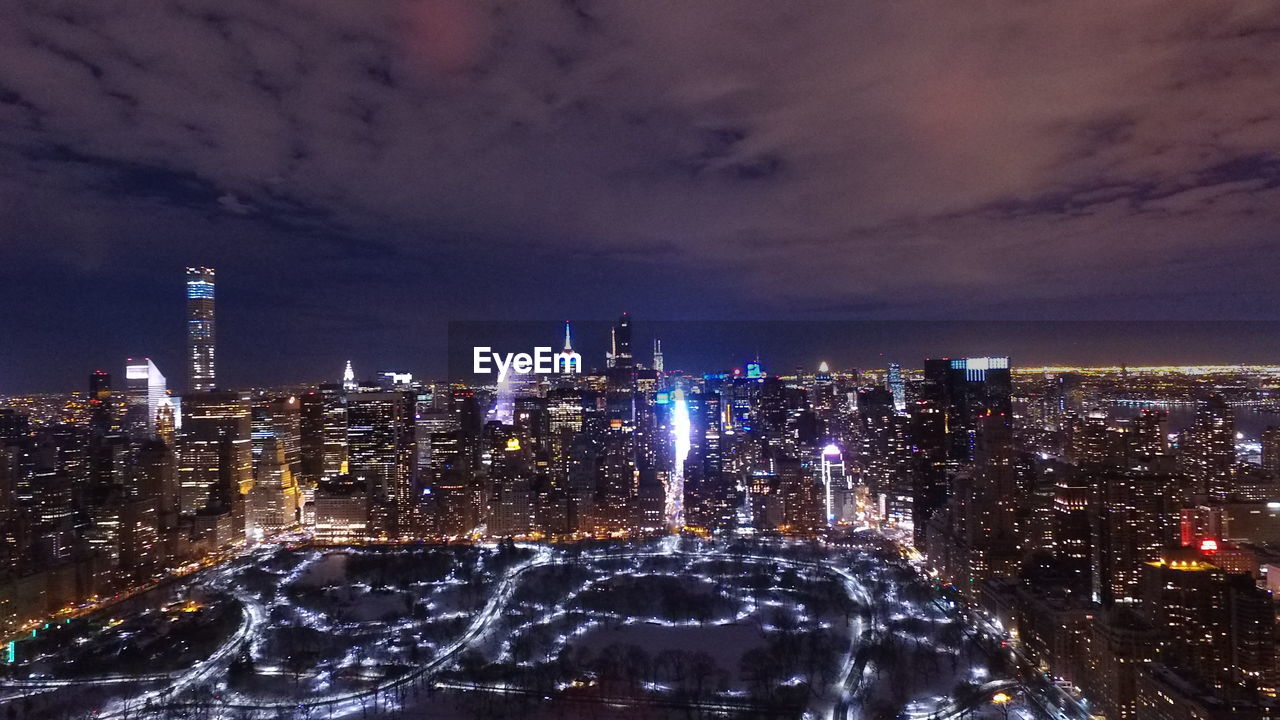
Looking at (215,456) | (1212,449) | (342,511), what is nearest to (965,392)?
(1212,449)

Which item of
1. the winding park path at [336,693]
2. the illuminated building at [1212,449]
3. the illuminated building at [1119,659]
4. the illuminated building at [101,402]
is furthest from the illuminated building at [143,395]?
the illuminated building at [1212,449]

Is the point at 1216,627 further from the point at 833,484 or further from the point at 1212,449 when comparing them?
the point at 833,484

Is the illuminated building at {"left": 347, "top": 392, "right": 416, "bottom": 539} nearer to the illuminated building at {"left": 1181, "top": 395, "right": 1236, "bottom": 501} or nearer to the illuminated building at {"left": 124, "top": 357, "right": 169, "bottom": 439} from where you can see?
the illuminated building at {"left": 124, "top": 357, "right": 169, "bottom": 439}

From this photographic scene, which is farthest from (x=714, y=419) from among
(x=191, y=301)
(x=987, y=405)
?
(x=191, y=301)

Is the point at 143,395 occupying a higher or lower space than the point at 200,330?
lower

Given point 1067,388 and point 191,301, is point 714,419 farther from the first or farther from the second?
point 191,301

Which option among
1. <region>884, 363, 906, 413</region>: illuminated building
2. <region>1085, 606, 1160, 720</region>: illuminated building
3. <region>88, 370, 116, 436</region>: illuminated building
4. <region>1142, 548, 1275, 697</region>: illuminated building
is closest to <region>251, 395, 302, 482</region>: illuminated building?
<region>88, 370, 116, 436</region>: illuminated building
